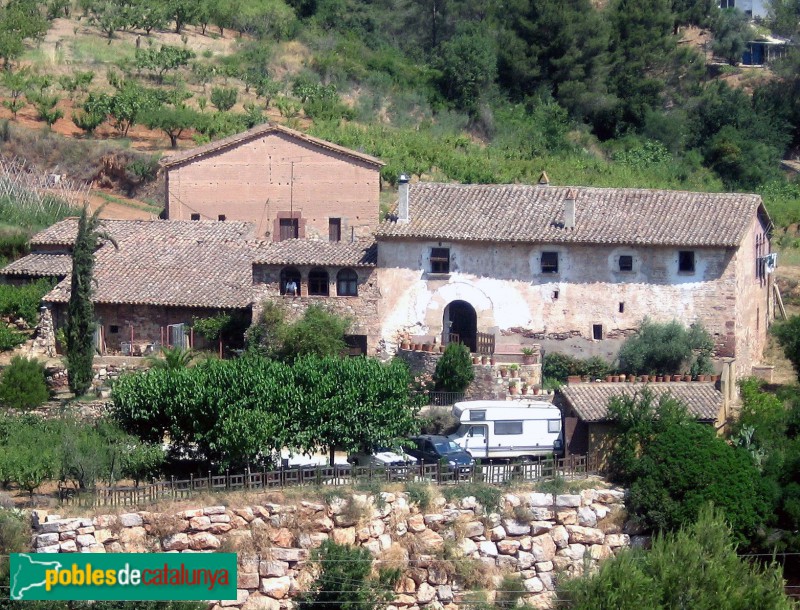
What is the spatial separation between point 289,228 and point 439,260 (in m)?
8.24

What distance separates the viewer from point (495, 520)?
1474 inches

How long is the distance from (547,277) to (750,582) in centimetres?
1330

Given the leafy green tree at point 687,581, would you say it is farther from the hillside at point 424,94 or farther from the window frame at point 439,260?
the hillside at point 424,94

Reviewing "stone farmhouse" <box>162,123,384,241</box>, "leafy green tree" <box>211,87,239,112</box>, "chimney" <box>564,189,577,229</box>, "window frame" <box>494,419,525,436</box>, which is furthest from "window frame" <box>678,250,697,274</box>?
"leafy green tree" <box>211,87,239,112</box>


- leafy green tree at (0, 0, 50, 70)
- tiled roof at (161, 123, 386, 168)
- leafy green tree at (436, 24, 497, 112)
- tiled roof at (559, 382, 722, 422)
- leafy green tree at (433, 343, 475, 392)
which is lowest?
tiled roof at (559, 382, 722, 422)

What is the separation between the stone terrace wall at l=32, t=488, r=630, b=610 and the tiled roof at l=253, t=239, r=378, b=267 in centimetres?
1114

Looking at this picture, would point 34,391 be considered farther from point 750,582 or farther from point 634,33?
point 634,33

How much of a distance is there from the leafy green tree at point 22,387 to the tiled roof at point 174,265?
4306mm

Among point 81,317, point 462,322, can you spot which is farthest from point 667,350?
point 81,317

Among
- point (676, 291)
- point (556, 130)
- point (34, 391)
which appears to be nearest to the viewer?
point (34, 391)

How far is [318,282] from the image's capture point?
154 ft

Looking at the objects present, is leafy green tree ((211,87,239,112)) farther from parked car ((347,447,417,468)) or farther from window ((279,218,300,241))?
parked car ((347,447,417,468))

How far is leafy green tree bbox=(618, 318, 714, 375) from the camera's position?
44.2 meters

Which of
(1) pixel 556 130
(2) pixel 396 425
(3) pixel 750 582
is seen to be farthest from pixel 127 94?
(3) pixel 750 582
